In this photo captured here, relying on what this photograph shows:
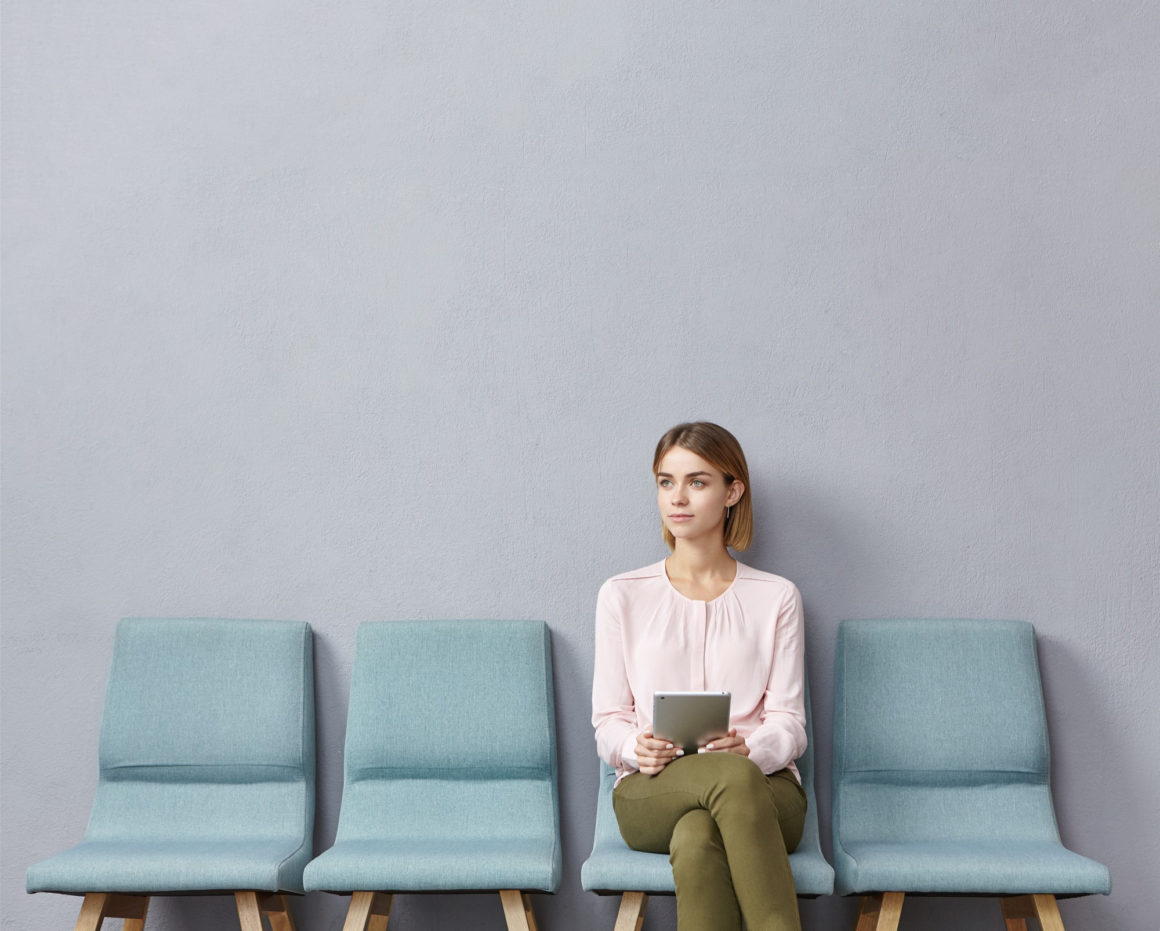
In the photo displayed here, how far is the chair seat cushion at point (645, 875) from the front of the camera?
2111 mm

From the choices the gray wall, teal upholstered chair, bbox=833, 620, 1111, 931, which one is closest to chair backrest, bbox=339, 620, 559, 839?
the gray wall

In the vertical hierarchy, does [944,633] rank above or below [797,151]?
below

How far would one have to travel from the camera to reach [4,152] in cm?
284

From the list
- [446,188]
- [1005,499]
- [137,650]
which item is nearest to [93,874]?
[137,650]

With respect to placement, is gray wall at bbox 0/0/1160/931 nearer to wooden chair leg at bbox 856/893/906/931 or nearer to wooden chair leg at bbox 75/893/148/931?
wooden chair leg at bbox 75/893/148/931

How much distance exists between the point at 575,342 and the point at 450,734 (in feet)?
3.37

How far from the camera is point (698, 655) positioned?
2393mm

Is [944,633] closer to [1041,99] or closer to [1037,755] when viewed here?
[1037,755]

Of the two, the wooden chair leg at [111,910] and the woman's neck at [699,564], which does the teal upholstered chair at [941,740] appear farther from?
the wooden chair leg at [111,910]

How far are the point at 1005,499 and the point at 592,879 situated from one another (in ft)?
4.54

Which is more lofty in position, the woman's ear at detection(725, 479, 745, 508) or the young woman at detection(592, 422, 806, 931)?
the woman's ear at detection(725, 479, 745, 508)

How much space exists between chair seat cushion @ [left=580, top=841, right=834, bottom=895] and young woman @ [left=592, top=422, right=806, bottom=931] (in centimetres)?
6

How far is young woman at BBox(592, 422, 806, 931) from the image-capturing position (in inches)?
84.7

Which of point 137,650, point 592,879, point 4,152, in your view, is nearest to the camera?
point 592,879
